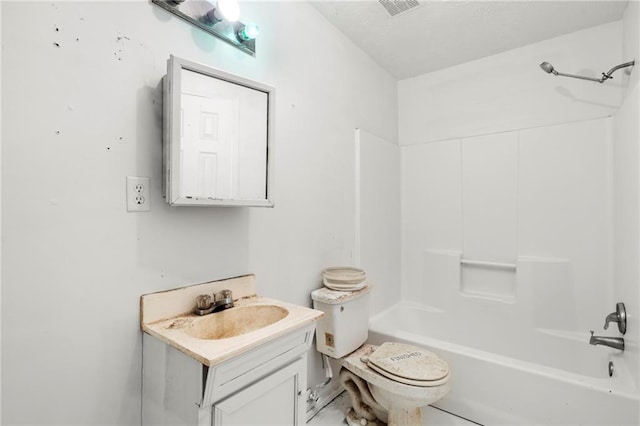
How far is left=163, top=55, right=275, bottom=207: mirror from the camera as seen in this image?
3.59ft

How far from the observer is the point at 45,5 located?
92cm

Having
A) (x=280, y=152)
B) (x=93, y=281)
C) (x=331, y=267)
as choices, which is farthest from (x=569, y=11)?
(x=93, y=281)

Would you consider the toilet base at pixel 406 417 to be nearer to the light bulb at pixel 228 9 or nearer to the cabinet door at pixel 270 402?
the cabinet door at pixel 270 402

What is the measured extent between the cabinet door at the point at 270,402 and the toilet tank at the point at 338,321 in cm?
50

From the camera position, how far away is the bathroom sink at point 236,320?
1.19 meters

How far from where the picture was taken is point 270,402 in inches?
42.9

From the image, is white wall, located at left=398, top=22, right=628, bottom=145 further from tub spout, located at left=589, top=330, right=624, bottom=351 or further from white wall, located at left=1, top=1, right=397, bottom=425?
white wall, located at left=1, top=1, right=397, bottom=425

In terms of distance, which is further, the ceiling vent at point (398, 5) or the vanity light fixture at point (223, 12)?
the ceiling vent at point (398, 5)

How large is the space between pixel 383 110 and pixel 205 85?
1781 millimetres

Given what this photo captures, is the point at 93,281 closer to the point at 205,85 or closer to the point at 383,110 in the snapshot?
the point at 205,85

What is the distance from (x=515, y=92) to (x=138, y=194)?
2614 mm

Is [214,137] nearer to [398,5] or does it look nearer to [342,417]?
[398,5]

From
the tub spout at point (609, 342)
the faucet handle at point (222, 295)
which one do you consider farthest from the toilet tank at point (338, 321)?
the tub spout at point (609, 342)

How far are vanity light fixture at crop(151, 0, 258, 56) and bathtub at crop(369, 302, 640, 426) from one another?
6.15 feet
